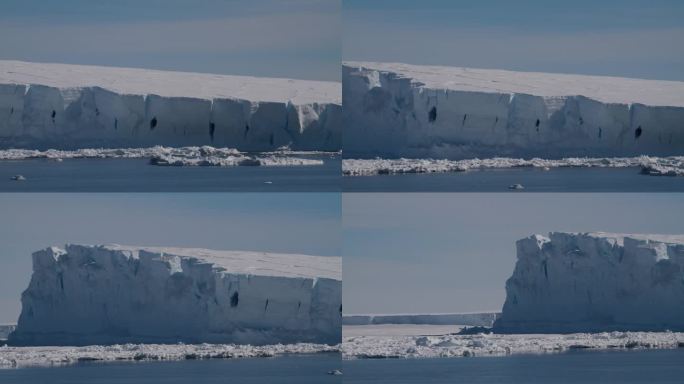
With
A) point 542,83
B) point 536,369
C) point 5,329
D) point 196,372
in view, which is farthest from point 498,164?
point 5,329

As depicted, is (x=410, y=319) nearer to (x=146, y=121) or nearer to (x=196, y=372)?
(x=146, y=121)

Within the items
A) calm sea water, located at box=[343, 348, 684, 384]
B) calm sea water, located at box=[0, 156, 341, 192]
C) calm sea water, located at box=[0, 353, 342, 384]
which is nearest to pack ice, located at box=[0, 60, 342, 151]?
calm sea water, located at box=[0, 156, 341, 192]

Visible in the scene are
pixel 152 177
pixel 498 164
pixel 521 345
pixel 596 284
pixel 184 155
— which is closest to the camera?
pixel 152 177

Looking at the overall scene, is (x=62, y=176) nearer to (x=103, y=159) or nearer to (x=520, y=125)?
(x=103, y=159)

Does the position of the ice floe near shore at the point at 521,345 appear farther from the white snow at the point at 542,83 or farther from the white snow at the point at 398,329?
the white snow at the point at 398,329

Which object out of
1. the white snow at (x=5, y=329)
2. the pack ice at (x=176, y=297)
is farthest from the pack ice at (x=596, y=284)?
the white snow at (x=5, y=329)
